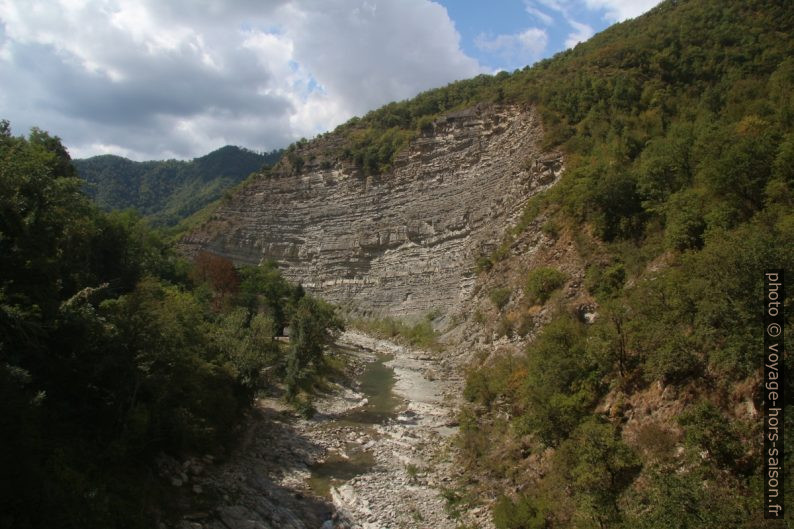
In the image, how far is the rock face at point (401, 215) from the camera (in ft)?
129

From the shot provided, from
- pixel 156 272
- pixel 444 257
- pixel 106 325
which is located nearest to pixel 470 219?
pixel 444 257

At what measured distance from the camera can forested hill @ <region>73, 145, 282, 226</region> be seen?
95938 mm

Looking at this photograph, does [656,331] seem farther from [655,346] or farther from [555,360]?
[555,360]

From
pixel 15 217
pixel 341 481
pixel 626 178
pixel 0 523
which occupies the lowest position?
pixel 341 481

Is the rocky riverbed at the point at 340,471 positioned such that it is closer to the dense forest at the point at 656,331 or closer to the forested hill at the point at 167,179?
the dense forest at the point at 656,331

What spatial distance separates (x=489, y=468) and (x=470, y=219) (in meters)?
31.6

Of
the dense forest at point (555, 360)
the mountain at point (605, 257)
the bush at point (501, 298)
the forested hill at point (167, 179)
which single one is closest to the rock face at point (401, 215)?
the mountain at point (605, 257)

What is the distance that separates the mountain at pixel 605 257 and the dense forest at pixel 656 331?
49 mm

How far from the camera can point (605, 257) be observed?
18562mm

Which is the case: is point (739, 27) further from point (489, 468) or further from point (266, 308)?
point (266, 308)

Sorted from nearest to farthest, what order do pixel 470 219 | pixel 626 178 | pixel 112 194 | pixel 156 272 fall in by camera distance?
pixel 626 178, pixel 156 272, pixel 470 219, pixel 112 194

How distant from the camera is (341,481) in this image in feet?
42.3

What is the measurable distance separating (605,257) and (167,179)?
117420mm

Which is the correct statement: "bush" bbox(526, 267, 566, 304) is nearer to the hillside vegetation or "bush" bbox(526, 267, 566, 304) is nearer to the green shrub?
the hillside vegetation
